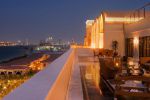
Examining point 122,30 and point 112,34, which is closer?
point 122,30

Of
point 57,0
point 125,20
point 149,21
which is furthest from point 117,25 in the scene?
point 57,0

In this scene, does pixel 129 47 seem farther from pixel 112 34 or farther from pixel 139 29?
pixel 139 29

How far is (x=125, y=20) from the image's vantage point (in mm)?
26828

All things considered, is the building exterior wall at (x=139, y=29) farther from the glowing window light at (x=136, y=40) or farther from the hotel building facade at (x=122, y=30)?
the glowing window light at (x=136, y=40)

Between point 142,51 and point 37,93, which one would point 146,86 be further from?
point 142,51

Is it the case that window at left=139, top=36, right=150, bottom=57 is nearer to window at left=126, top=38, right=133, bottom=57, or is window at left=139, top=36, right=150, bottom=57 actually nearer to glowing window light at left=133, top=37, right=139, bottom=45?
glowing window light at left=133, top=37, right=139, bottom=45

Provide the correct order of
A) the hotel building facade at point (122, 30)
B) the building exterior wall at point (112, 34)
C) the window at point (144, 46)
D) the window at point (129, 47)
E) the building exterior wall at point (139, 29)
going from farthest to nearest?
the building exterior wall at point (112, 34) < the window at point (129, 47) < the hotel building facade at point (122, 30) < the window at point (144, 46) < the building exterior wall at point (139, 29)

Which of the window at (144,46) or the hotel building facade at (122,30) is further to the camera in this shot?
the hotel building facade at (122,30)

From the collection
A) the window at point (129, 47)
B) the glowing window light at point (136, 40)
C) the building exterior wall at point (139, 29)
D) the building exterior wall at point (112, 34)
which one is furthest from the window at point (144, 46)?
the building exterior wall at point (112, 34)

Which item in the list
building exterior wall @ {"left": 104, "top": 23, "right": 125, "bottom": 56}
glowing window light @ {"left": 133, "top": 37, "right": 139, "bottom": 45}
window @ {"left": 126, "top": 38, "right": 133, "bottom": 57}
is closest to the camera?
glowing window light @ {"left": 133, "top": 37, "right": 139, "bottom": 45}

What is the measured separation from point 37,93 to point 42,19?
190m

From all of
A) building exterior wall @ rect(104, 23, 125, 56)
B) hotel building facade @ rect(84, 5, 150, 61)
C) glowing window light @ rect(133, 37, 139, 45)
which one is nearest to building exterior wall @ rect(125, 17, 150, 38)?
hotel building facade @ rect(84, 5, 150, 61)

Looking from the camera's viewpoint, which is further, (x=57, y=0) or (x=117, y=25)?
(x=57, y=0)

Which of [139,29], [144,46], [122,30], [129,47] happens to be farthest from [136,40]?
[122,30]
